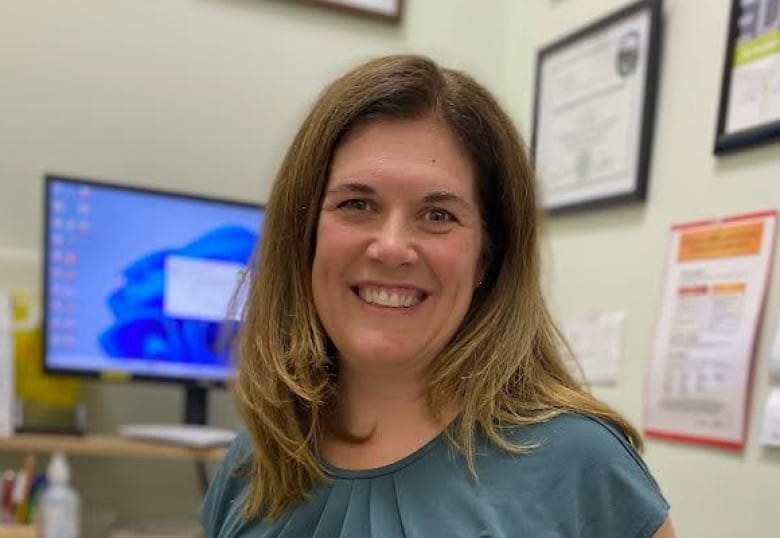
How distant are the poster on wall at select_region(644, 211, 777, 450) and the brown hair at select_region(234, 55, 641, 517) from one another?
1.20 ft

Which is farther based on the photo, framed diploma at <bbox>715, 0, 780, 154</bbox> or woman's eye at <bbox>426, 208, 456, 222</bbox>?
framed diploma at <bbox>715, 0, 780, 154</bbox>

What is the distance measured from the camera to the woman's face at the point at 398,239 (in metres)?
0.90

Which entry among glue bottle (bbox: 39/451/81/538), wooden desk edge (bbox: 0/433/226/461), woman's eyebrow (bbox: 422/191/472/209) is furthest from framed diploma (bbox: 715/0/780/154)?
glue bottle (bbox: 39/451/81/538)

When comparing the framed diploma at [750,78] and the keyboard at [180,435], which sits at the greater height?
the framed diploma at [750,78]

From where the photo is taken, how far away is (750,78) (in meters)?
1.29

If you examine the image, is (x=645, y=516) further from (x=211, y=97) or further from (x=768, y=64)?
(x=211, y=97)

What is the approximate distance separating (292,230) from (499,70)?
120cm

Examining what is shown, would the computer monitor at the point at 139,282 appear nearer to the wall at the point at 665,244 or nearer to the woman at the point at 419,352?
the woman at the point at 419,352

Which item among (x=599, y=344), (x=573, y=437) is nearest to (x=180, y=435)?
(x=599, y=344)

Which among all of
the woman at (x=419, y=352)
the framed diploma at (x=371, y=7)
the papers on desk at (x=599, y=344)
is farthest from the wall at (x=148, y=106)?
the woman at (x=419, y=352)

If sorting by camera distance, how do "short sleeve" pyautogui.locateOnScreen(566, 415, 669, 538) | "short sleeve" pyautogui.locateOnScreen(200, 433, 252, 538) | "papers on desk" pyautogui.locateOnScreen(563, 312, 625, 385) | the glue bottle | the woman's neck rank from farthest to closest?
"papers on desk" pyautogui.locateOnScreen(563, 312, 625, 385), the glue bottle, "short sleeve" pyautogui.locateOnScreen(200, 433, 252, 538), the woman's neck, "short sleeve" pyautogui.locateOnScreen(566, 415, 669, 538)

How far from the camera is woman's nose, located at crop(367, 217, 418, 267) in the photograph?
886 millimetres

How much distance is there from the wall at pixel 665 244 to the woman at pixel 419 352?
41cm

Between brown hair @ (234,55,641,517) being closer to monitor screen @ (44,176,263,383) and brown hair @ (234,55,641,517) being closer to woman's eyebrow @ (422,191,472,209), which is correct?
woman's eyebrow @ (422,191,472,209)
